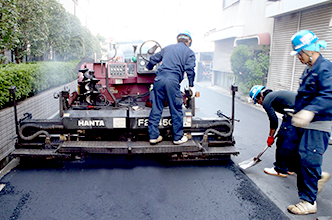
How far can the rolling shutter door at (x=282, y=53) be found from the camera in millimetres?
11703

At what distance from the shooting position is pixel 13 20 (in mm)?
6270

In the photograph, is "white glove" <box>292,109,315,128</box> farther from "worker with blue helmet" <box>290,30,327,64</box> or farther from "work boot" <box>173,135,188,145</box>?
"work boot" <box>173,135,188,145</box>

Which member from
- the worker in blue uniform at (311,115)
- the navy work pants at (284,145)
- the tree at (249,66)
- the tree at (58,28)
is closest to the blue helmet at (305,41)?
the worker in blue uniform at (311,115)

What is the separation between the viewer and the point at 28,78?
6.98 metres

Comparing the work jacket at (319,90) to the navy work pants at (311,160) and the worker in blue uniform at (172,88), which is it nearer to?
the navy work pants at (311,160)

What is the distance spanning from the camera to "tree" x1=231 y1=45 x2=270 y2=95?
13023mm

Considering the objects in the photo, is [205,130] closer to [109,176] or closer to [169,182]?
[169,182]

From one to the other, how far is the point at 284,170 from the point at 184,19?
140 ft

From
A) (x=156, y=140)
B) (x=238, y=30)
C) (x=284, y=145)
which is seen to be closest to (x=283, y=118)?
(x=284, y=145)

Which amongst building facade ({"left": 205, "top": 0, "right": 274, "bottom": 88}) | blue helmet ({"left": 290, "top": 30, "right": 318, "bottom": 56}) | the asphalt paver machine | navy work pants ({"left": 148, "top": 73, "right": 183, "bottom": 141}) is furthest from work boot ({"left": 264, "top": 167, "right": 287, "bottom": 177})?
building facade ({"left": 205, "top": 0, "right": 274, "bottom": 88})

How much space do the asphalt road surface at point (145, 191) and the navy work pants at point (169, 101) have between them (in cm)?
71

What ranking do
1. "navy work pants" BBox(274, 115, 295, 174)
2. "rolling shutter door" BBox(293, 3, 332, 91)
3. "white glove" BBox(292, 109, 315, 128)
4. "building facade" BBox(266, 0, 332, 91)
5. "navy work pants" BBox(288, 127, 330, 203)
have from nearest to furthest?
"white glove" BBox(292, 109, 315, 128)
"navy work pants" BBox(288, 127, 330, 203)
"navy work pants" BBox(274, 115, 295, 174)
"rolling shutter door" BBox(293, 3, 332, 91)
"building facade" BBox(266, 0, 332, 91)

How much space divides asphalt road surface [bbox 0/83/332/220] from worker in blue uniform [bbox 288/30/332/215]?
36 centimetres

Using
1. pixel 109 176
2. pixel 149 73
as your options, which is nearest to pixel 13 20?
pixel 149 73
